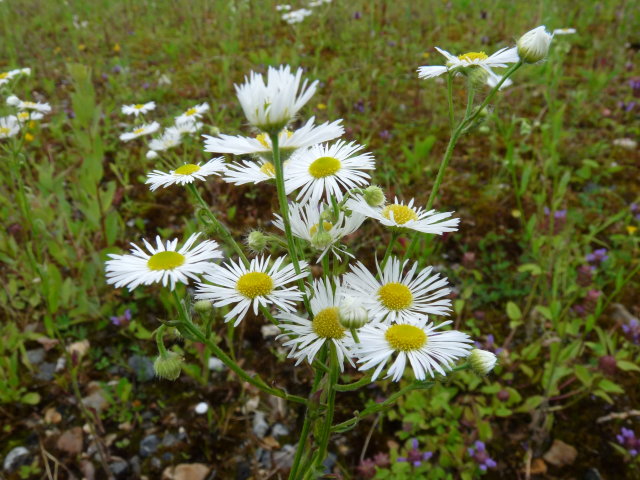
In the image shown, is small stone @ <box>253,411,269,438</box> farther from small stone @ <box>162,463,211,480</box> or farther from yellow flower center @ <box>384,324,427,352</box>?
yellow flower center @ <box>384,324,427,352</box>

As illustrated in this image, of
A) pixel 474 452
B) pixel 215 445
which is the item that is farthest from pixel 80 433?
pixel 474 452

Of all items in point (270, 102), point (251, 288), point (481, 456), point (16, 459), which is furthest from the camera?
point (16, 459)

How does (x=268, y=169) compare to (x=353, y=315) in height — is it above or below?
above

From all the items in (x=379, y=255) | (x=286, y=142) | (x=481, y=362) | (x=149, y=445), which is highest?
(x=286, y=142)

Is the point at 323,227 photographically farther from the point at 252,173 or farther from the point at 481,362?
the point at 481,362

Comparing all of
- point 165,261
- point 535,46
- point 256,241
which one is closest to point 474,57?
point 535,46

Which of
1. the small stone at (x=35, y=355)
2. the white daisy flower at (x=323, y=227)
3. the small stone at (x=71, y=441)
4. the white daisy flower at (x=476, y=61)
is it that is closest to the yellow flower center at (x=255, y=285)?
the white daisy flower at (x=323, y=227)

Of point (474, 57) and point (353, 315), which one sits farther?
point (474, 57)
